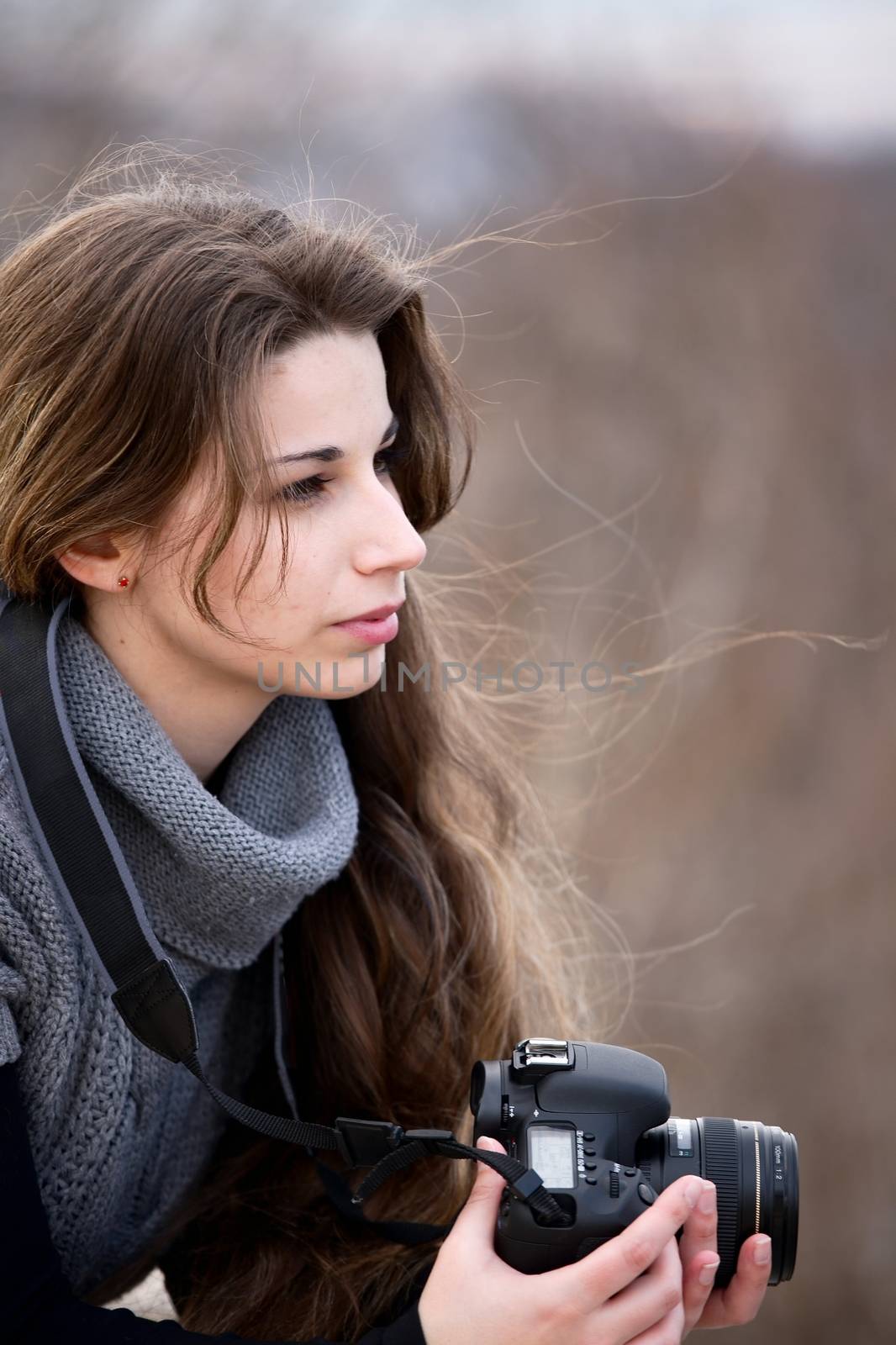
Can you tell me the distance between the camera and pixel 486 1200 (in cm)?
87

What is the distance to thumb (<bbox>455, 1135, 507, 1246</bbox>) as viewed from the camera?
0.86 meters

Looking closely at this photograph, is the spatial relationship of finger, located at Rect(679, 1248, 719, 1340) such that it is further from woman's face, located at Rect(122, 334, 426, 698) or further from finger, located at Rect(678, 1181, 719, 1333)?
woman's face, located at Rect(122, 334, 426, 698)

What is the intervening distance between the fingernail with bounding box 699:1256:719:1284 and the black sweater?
192 millimetres

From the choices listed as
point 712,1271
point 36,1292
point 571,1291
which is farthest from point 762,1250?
point 36,1292

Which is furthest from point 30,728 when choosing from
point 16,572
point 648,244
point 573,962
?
point 648,244

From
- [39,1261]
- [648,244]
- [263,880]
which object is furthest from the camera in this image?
[648,244]

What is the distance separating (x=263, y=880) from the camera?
0.98 metres

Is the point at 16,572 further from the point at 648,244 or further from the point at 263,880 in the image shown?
the point at 648,244

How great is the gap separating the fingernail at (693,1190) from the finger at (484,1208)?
4.8 inches

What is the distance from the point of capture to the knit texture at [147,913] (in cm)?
92

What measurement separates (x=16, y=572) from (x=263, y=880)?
302mm

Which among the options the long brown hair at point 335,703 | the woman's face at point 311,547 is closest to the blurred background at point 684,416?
the long brown hair at point 335,703

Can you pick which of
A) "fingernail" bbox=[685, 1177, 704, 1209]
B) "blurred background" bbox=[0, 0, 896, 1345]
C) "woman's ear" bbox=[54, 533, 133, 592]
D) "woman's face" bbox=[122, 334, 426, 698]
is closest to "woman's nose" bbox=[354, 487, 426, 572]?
"woman's face" bbox=[122, 334, 426, 698]

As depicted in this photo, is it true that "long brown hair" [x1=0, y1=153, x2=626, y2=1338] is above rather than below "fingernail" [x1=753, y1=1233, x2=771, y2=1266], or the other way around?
above
